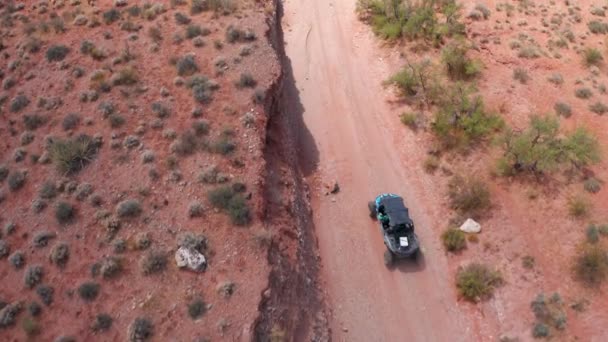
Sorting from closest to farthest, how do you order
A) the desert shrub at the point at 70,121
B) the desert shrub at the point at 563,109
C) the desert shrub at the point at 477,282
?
1. the desert shrub at the point at 477,282
2. the desert shrub at the point at 70,121
3. the desert shrub at the point at 563,109

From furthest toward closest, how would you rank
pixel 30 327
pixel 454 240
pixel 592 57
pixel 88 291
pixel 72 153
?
pixel 592 57, pixel 454 240, pixel 72 153, pixel 88 291, pixel 30 327

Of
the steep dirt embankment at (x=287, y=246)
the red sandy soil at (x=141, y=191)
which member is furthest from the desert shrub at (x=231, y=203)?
the steep dirt embankment at (x=287, y=246)

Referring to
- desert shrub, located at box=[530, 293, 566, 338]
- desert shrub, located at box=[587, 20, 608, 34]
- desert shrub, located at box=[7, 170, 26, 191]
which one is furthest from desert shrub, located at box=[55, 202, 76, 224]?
desert shrub, located at box=[587, 20, 608, 34]


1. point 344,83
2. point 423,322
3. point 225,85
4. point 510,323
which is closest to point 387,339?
point 423,322

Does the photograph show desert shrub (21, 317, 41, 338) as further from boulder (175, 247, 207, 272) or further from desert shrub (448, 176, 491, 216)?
desert shrub (448, 176, 491, 216)

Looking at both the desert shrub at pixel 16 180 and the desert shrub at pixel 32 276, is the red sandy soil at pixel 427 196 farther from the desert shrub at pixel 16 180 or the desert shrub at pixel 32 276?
the desert shrub at pixel 16 180

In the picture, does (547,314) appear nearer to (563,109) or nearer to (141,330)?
(563,109)

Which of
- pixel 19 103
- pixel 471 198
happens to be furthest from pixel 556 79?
pixel 19 103
